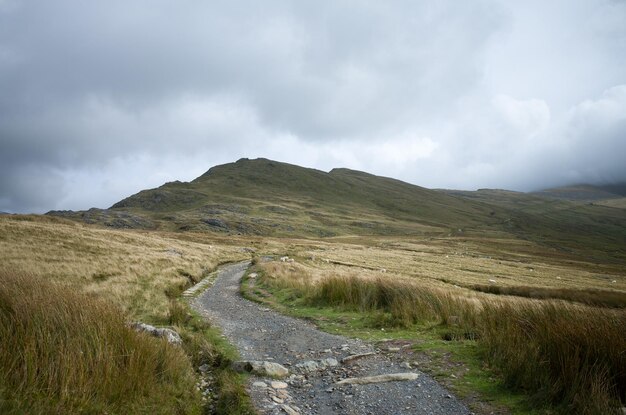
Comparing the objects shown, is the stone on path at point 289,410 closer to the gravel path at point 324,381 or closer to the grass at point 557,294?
the gravel path at point 324,381

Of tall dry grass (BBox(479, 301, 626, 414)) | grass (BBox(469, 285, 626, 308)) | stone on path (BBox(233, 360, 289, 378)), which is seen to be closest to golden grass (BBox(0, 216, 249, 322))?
stone on path (BBox(233, 360, 289, 378))

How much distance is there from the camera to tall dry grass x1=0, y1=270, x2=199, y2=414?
456 centimetres

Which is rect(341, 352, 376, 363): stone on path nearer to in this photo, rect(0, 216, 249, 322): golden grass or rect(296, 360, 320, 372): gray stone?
rect(296, 360, 320, 372): gray stone

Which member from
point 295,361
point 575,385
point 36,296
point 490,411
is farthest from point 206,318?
point 575,385

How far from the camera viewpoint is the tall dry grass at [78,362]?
4.56m

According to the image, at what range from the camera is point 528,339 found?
25.1 ft

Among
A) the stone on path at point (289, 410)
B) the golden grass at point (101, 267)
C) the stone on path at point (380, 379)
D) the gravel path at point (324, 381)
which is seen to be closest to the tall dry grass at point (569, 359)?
the gravel path at point (324, 381)

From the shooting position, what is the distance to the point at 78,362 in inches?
203

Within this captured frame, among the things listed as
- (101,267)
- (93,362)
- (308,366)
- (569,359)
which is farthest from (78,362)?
(101,267)

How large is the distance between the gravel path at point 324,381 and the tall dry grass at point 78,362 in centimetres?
172

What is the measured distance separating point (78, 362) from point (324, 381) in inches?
184

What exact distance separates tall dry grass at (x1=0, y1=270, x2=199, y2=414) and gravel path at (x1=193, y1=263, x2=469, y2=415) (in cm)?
172

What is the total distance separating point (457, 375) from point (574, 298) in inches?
1414

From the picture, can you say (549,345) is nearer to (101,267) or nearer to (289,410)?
(289,410)
